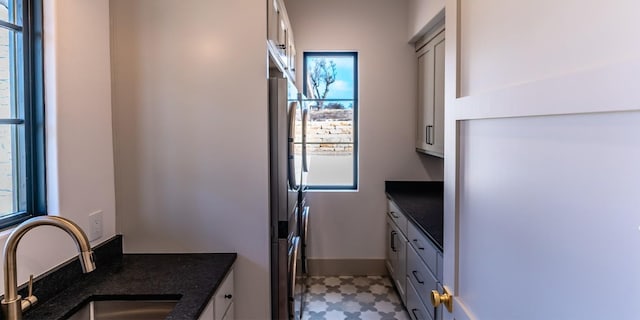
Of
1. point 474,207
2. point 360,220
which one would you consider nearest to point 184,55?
point 474,207

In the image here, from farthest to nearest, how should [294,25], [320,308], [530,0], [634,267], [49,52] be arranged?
[294,25] → [320,308] → [49,52] → [530,0] → [634,267]

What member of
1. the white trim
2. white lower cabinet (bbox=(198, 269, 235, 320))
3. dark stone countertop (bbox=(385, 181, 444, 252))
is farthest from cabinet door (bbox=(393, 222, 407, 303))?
the white trim

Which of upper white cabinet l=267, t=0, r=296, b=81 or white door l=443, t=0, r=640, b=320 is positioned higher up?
upper white cabinet l=267, t=0, r=296, b=81

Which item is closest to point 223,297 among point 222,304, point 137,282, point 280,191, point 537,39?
point 222,304

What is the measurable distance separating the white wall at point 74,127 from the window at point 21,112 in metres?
0.03

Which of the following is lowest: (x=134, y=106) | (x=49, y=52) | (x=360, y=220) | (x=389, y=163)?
(x=360, y=220)

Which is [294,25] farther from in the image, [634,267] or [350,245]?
[634,267]

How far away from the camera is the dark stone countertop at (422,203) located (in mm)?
2229

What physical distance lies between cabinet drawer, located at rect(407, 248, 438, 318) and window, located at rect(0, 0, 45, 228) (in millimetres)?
1836

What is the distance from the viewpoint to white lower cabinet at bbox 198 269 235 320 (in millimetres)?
1574

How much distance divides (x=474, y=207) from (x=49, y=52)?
1.58 metres

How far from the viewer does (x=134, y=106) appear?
197cm

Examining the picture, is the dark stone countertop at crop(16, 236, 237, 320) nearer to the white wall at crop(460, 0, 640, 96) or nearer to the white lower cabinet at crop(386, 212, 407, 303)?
the white wall at crop(460, 0, 640, 96)

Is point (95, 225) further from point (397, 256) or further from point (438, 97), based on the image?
point (438, 97)
